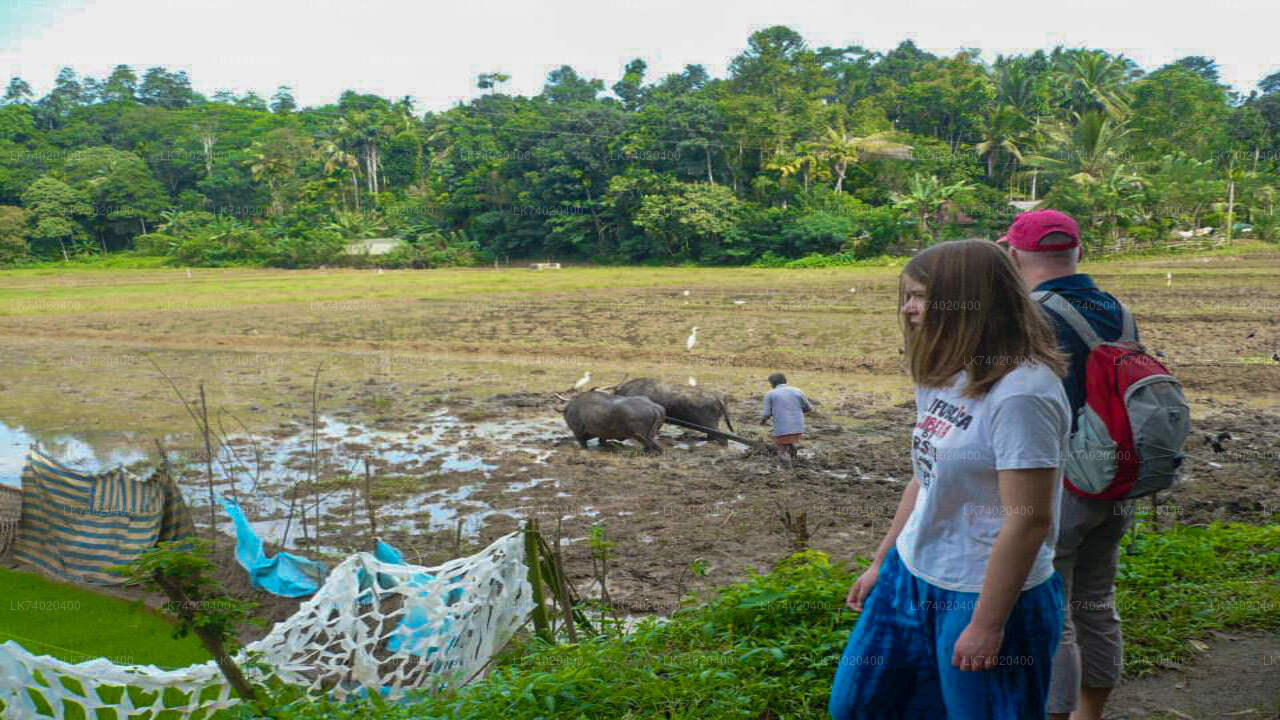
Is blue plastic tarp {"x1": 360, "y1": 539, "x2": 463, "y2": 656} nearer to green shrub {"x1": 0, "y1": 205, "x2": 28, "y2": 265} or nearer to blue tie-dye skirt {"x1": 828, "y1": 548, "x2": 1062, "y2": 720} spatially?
blue tie-dye skirt {"x1": 828, "y1": 548, "x2": 1062, "y2": 720}

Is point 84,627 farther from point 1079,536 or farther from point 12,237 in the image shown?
point 12,237

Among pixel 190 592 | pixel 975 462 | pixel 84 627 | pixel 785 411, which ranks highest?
pixel 975 462

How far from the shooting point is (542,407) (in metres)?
12.4

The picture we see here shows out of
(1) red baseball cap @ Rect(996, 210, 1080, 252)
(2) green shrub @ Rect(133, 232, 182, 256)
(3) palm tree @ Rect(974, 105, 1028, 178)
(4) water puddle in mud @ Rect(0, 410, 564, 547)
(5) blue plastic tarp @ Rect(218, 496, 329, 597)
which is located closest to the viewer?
(1) red baseball cap @ Rect(996, 210, 1080, 252)

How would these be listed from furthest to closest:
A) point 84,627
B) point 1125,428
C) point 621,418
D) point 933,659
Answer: point 621,418
point 84,627
point 1125,428
point 933,659

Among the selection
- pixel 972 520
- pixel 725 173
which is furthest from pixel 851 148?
pixel 972 520

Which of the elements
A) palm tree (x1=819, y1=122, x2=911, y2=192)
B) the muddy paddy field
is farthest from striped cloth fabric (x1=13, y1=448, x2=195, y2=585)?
palm tree (x1=819, y1=122, x2=911, y2=192)

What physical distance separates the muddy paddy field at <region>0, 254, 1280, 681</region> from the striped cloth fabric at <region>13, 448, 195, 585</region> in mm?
690

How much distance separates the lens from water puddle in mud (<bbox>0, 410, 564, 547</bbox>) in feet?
26.8

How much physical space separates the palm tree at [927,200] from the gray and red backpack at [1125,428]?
3502 centimetres

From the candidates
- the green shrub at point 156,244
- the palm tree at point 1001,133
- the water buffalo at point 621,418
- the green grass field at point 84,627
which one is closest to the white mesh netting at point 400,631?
the green grass field at point 84,627

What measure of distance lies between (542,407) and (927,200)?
93.5ft

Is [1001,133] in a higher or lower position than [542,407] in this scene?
higher

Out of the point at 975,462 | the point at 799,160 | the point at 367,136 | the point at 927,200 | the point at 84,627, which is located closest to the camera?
the point at 975,462
